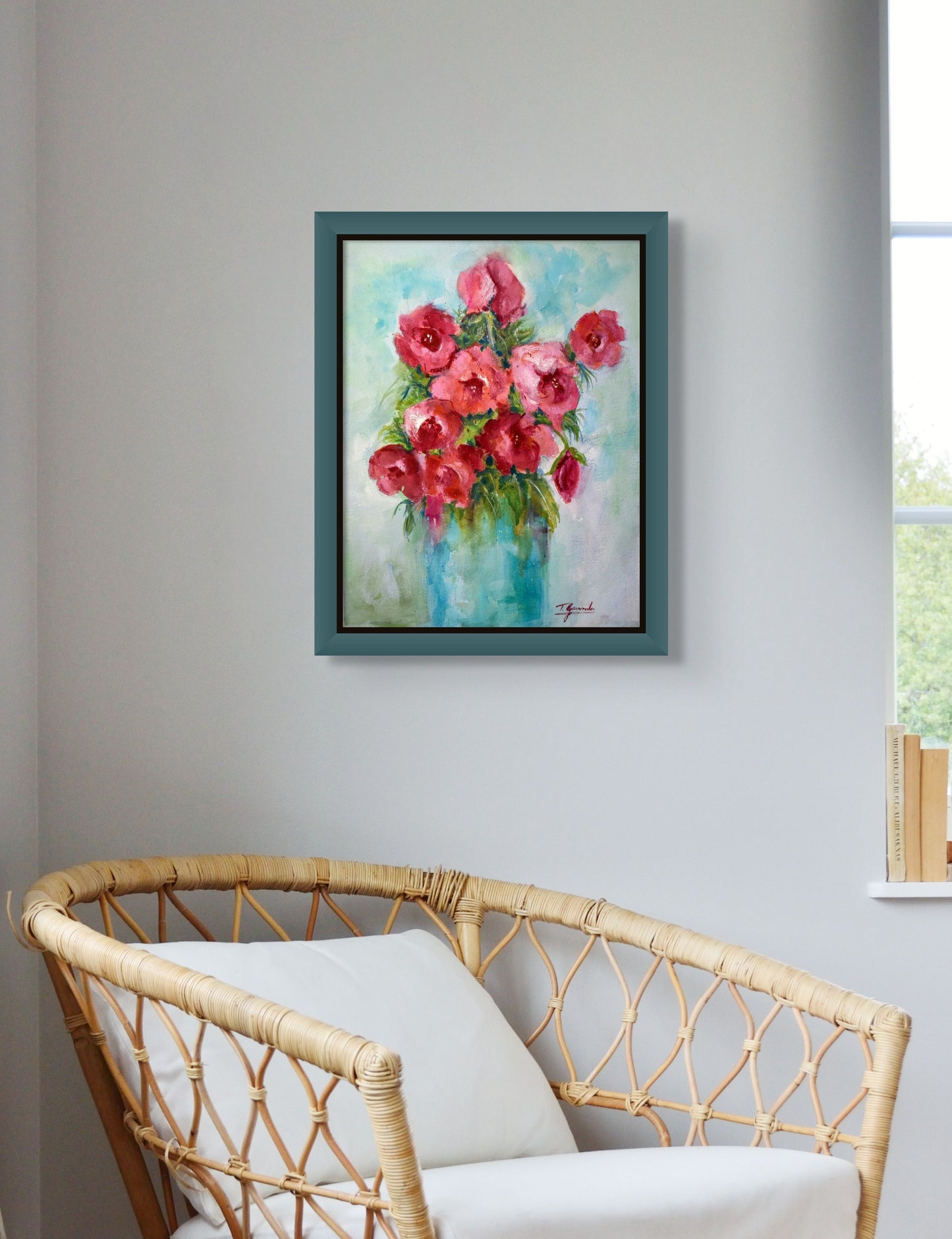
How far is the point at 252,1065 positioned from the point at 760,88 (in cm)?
153

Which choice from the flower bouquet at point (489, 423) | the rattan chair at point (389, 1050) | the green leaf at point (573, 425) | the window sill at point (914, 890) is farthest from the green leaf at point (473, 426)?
the window sill at point (914, 890)

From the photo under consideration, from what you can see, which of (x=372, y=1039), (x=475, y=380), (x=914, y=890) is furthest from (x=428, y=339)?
(x=914, y=890)

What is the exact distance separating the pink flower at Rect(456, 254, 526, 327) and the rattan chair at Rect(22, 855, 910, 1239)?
83 cm

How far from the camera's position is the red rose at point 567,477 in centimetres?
152

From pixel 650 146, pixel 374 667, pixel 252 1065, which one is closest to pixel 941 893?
pixel 374 667

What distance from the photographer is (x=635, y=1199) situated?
94 cm

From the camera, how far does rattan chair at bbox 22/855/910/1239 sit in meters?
0.87

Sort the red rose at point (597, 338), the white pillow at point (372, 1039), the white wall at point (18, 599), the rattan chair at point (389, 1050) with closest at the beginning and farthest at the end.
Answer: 1. the rattan chair at point (389, 1050)
2. the white pillow at point (372, 1039)
3. the white wall at point (18, 599)
4. the red rose at point (597, 338)

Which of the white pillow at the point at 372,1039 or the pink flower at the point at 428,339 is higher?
the pink flower at the point at 428,339

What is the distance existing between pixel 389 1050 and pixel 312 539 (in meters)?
0.88

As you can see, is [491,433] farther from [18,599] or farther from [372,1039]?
[372,1039]

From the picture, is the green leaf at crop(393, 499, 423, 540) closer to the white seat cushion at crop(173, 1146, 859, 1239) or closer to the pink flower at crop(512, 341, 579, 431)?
the pink flower at crop(512, 341, 579, 431)

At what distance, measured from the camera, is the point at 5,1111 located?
1412 mm

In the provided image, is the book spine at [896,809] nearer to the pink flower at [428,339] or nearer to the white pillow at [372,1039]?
the white pillow at [372,1039]
